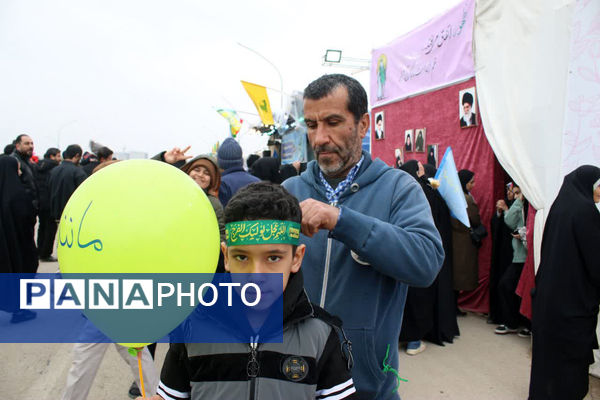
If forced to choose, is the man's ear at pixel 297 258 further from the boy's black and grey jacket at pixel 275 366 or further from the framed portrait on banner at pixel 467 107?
the framed portrait on banner at pixel 467 107

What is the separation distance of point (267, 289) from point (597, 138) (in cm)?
406

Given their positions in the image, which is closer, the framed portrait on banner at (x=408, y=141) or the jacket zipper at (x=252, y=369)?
the jacket zipper at (x=252, y=369)

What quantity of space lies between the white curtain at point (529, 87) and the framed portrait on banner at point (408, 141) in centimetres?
208

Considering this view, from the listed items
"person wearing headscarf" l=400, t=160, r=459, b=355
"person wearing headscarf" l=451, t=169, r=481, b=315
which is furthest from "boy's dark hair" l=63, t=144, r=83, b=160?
"person wearing headscarf" l=451, t=169, r=481, b=315

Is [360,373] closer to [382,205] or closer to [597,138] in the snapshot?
[382,205]

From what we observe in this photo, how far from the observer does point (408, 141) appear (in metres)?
7.11

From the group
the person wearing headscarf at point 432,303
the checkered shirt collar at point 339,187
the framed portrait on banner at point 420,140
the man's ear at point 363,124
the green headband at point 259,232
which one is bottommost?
the person wearing headscarf at point 432,303

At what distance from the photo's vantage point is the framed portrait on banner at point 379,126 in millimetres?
7868

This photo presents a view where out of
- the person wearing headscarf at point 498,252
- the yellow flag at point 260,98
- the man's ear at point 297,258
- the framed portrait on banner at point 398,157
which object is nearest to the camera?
the man's ear at point 297,258

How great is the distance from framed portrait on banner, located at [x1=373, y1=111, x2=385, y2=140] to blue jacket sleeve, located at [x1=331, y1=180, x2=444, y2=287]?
672 centimetres

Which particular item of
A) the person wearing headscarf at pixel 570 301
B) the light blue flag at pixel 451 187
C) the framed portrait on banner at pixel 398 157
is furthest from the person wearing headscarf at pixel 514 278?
the framed portrait on banner at pixel 398 157

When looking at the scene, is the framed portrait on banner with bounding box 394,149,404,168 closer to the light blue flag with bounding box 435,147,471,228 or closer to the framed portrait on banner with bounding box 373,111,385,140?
the framed portrait on banner with bounding box 373,111,385,140

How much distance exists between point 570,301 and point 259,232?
9.11ft

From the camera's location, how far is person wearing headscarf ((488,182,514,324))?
518 cm
